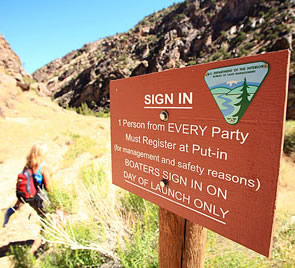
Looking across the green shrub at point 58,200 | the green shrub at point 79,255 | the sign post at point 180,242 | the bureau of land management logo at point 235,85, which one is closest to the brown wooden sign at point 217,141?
the bureau of land management logo at point 235,85

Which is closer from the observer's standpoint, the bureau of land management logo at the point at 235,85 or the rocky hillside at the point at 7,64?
the bureau of land management logo at the point at 235,85

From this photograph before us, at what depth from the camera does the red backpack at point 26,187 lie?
8.68 ft

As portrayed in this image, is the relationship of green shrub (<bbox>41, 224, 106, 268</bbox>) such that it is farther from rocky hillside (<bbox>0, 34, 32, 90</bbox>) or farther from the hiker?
rocky hillside (<bbox>0, 34, 32, 90</bbox>)

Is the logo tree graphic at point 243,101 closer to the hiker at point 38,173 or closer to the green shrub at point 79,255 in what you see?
the green shrub at point 79,255

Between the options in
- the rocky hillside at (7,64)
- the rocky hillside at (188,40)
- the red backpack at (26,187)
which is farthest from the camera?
the rocky hillside at (188,40)

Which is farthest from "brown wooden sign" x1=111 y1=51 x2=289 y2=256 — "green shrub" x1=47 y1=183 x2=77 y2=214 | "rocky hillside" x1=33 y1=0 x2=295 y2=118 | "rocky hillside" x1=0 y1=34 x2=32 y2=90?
"rocky hillside" x1=33 y1=0 x2=295 y2=118

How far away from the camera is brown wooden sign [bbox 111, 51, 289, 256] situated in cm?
73

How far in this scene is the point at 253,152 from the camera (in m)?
0.77

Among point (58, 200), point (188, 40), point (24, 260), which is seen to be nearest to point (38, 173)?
point (58, 200)

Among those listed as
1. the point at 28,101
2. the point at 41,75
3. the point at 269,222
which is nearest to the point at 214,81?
the point at 269,222

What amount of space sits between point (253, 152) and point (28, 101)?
34.5 feet

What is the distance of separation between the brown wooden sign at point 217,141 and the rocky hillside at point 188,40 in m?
24.2

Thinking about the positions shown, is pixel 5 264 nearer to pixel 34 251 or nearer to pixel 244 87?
pixel 34 251

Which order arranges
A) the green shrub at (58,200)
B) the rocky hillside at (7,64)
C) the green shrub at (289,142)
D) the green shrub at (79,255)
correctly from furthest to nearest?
1. the rocky hillside at (7,64)
2. the green shrub at (289,142)
3. the green shrub at (58,200)
4. the green shrub at (79,255)
